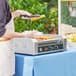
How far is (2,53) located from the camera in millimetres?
1757

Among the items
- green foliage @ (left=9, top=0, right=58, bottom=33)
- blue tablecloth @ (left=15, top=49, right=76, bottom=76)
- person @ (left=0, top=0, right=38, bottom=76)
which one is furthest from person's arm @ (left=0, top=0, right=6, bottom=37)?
green foliage @ (left=9, top=0, right=58, bottom=33)

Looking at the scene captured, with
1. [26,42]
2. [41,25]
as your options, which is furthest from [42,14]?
[26,42]

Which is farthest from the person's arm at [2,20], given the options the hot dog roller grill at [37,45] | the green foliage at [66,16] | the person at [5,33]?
the green foliage at [66,16]

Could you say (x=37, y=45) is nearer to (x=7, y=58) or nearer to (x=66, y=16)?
(x=7, y=58)

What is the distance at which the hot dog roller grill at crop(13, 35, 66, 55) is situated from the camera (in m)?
1.89

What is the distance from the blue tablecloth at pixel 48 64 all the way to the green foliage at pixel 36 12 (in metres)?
0.89

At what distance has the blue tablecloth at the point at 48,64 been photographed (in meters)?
1.88

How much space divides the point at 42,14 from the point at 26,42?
1144 millimetres

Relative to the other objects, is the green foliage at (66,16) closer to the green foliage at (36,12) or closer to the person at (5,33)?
the green foliage at (36,12)

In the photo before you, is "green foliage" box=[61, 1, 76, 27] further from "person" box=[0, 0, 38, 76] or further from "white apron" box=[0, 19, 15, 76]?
"white apron" box=[0, 19, 15, 76]

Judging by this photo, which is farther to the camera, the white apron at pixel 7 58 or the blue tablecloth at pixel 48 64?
the blue tablecloth at pixel 48 64

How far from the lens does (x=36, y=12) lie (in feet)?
9.63

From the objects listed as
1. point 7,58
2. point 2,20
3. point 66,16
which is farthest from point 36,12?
point 7,58

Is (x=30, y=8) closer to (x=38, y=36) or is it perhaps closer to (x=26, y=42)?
(x=38, y=36)
